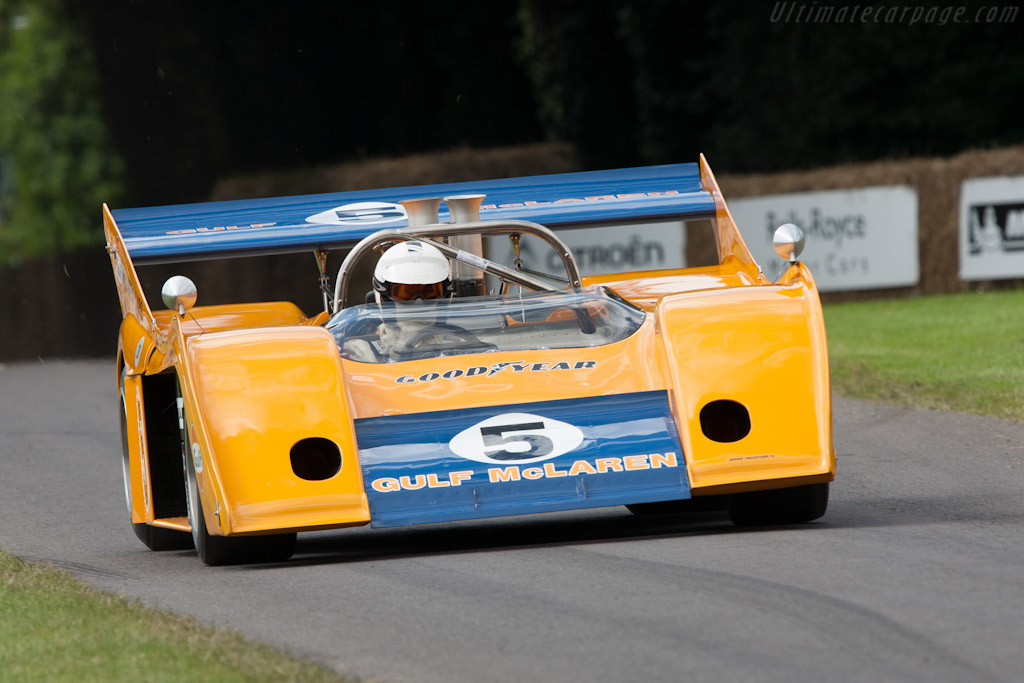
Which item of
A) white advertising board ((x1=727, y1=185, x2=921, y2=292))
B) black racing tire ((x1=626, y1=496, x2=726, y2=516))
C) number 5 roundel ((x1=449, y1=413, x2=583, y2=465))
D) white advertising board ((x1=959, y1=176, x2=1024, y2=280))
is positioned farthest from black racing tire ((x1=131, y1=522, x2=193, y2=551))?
white advertising board ((x1=727, y1=185, x2=921, y2=292))

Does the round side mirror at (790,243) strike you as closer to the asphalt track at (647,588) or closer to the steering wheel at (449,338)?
the asphalt track at (647,588)

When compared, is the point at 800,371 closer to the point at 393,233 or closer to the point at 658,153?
the point at 393,233

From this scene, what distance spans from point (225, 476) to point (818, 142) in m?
26.4

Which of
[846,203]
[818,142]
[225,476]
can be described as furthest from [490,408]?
[818,142]

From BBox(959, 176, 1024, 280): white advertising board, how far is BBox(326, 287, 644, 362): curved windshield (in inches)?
582

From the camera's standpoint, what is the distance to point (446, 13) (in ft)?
125

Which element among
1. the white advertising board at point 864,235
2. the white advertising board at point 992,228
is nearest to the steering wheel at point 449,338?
the white advertising board at point 992,228

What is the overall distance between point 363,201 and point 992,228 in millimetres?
14286

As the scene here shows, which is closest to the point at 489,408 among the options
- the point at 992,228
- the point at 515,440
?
the point at 515,440

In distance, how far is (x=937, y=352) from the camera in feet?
50.2

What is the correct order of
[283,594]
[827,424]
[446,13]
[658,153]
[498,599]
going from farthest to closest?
[446,13] → [658,153] → [827,424] → [283,594] → [498,599]

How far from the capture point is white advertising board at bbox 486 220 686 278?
2273cm

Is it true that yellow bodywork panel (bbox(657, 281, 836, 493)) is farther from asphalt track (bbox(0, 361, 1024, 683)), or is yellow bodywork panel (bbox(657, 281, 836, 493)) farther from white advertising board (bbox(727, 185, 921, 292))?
white advertising board (bbox(727, 185, 921, 292))

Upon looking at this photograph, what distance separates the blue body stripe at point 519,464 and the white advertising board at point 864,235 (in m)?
16.1
